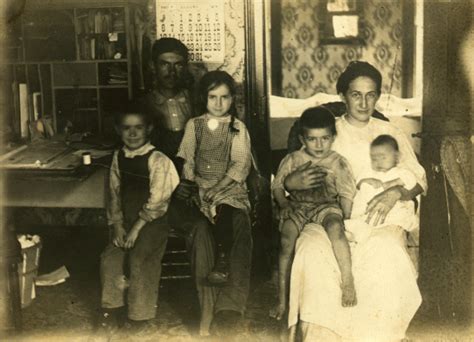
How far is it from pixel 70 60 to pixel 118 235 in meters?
0.80

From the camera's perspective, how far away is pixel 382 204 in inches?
108

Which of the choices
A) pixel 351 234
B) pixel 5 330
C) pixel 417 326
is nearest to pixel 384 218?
pixel 351 234

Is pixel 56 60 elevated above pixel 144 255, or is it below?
above

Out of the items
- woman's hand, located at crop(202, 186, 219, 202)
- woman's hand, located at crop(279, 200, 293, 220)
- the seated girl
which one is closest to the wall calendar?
the seated girl

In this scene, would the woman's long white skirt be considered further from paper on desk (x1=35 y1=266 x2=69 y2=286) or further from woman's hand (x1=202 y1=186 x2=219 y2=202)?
paper on desk (x1=35 y1=266 x2=69 y2=286)

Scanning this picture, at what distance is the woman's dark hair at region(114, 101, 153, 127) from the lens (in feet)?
9.09

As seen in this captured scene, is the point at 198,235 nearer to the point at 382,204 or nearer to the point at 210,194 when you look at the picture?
the point at 210,194

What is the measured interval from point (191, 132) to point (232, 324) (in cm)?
83

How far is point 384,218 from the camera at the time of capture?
273 cm

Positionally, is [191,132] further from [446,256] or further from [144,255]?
[446,256]

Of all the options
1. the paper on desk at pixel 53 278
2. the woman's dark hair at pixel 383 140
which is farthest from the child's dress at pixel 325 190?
the paper on desk at pixel 53 278

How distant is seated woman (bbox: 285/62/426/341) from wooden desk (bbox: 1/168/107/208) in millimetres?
813

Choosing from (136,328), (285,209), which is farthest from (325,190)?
(136,328)

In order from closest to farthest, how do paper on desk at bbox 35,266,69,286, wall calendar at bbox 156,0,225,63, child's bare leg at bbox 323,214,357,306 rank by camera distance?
child's bare leg at bbox 323,214,357,306
wall calendar at bbox 156,0,225,63
paper on desk at bbox 35,266,69,286
